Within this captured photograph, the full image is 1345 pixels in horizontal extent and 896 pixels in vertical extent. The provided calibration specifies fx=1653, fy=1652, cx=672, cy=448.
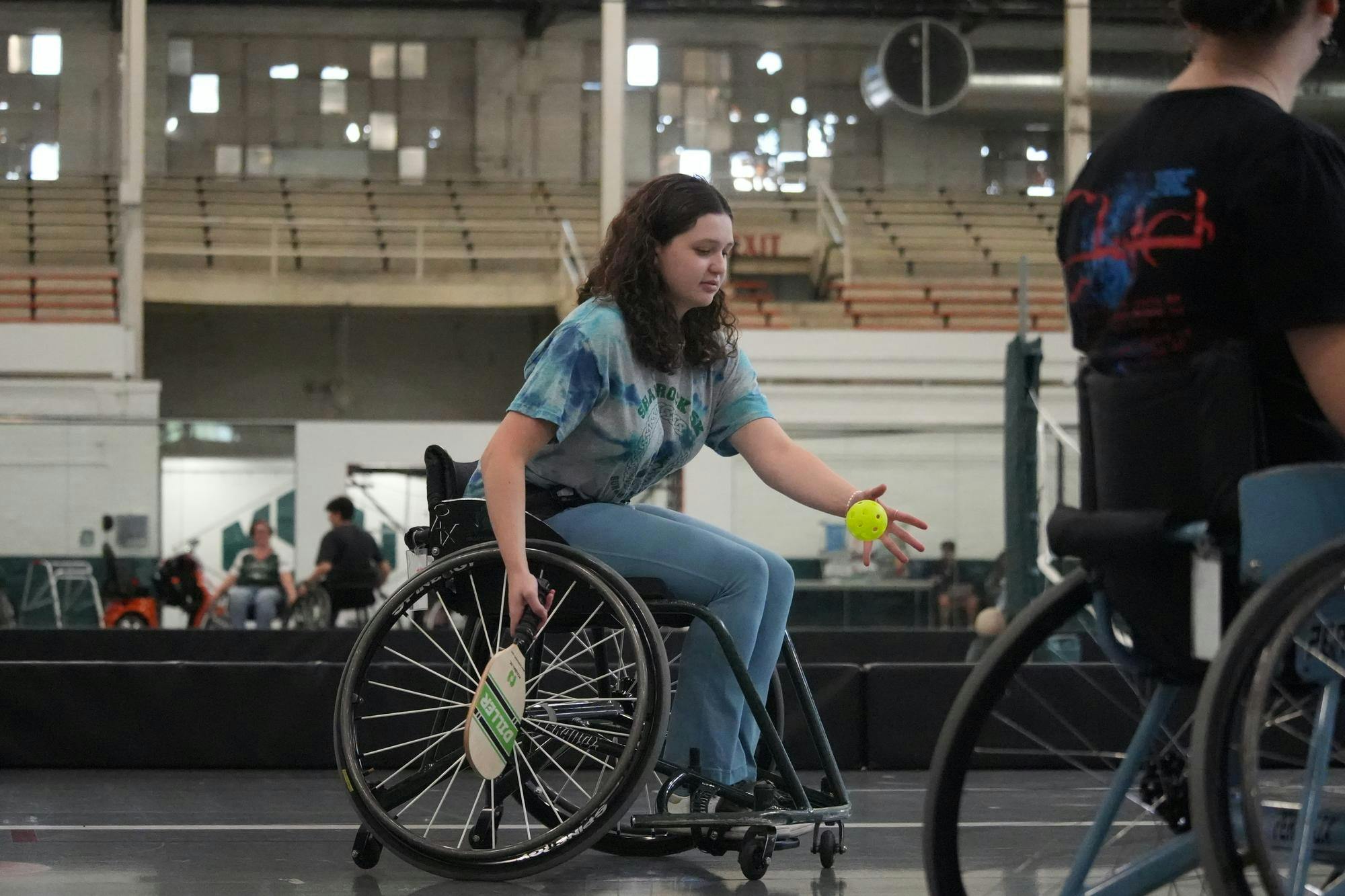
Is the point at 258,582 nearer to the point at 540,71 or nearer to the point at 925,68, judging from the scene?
the point at 925,68

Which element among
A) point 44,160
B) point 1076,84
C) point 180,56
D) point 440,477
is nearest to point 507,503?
point 440,477

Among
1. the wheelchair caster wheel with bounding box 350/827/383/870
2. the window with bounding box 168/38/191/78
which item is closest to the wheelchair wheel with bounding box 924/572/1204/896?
the wheelchair caster wheel with bounding box 350/827/383/870

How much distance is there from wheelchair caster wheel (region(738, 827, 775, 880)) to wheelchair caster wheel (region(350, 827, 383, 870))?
549 millimetres

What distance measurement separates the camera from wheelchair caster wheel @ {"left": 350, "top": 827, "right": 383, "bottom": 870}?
2.45 m

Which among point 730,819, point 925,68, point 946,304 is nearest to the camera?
point 730,819

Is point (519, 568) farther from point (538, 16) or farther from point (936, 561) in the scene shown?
point (538, 16)

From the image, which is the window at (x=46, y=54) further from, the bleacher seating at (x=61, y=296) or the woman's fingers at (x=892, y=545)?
the woman's fingers at (x=892, y=545)

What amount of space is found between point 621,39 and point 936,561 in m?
7.66

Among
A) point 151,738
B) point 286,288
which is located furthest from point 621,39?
point 151,738

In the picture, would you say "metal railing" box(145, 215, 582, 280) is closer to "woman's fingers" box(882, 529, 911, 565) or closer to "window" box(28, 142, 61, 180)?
"window" box(28, 142, 61, 180)

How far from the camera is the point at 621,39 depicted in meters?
14.3

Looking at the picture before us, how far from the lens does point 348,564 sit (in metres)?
9.19

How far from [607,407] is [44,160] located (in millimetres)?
19541

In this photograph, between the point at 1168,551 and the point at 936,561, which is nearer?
the point at 1168,551
